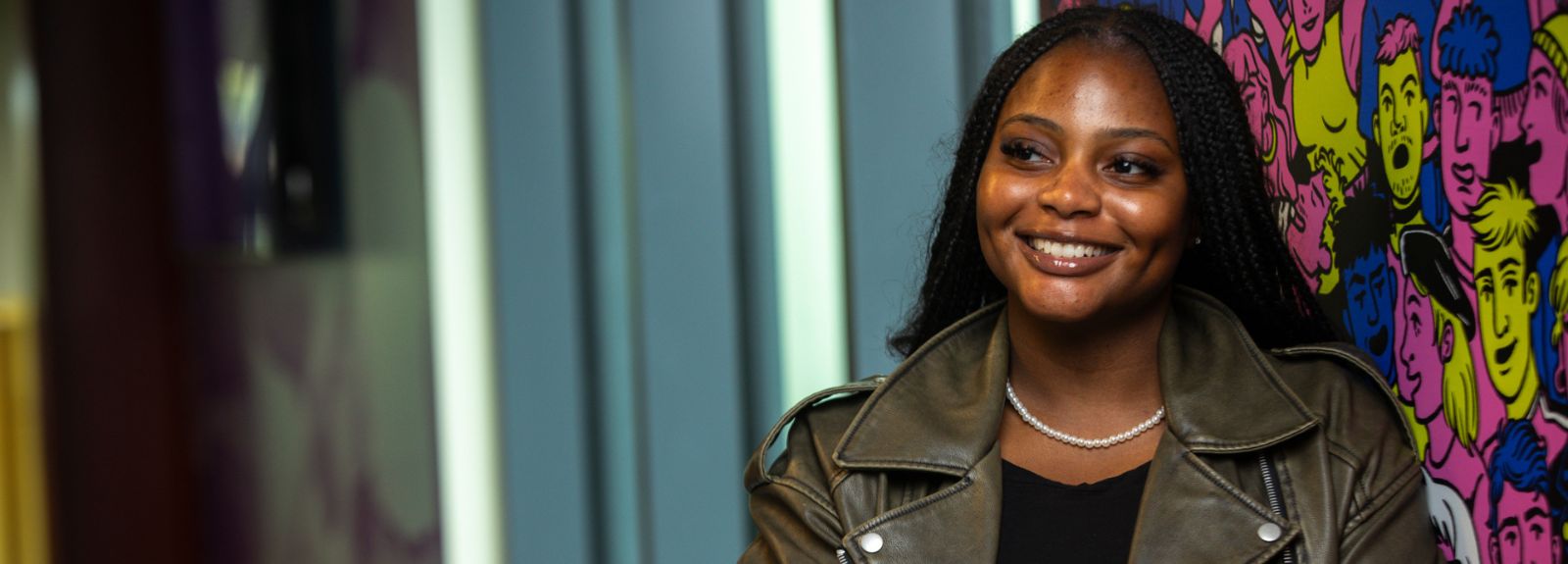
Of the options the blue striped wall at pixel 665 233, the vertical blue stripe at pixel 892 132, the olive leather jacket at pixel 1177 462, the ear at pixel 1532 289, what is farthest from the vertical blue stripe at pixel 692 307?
the ear at pixel 1532 289

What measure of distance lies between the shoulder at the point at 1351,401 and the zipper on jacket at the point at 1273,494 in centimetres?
7

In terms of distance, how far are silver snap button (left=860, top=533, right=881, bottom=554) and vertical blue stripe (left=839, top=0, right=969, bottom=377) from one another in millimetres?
825

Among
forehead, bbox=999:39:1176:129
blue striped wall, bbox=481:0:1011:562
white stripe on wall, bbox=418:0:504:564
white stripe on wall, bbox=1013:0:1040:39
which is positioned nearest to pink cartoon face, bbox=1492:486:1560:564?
forehead, bbox=999:39:1176:129

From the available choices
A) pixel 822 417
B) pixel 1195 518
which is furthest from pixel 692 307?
pixel 1195 518

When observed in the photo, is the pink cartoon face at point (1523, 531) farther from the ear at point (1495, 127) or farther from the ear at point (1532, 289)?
the ear at point (1495, 127)

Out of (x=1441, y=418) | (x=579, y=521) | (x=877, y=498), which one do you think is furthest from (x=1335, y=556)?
(x=579, y=521)

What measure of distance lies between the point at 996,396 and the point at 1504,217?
0.63 m

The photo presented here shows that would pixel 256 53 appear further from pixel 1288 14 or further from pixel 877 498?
pixel 1288 14

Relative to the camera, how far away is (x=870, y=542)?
1.69 meters

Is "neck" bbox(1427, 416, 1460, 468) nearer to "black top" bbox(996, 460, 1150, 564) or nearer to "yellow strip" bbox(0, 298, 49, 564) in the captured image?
"black top" bbox(996, 460, 1150, 564)

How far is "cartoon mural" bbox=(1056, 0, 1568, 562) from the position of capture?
125 centimetres

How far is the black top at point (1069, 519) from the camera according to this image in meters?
1.63

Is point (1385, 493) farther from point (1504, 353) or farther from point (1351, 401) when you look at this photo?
point (1504, 353)

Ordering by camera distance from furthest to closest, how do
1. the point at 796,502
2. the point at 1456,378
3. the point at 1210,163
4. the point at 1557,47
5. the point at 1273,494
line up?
1. the point at 796,502
2. the point at 1210,163
3. the point at 1273,494
4. the point at 1456,378
5. the point at 1557,47
